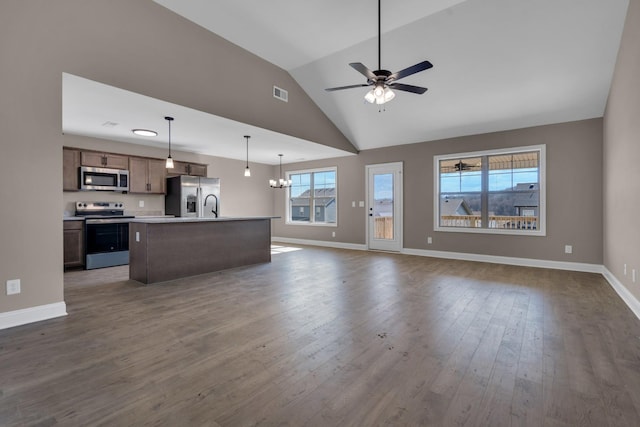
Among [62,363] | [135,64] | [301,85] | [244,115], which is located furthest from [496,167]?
[62,363]

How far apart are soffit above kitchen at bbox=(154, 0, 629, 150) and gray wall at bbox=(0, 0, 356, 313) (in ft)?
1.93

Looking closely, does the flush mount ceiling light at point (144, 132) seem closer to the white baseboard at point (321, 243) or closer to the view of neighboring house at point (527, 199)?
the white baseboard at point (321, 243)

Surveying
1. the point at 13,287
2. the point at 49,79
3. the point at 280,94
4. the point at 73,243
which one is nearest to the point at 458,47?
the point at 280,94

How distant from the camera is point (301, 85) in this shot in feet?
19.6

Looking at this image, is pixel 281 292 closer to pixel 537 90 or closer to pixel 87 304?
pixel 87 304

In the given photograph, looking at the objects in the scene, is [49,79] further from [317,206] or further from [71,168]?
A: [317,206]

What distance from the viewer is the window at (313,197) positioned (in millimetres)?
8664

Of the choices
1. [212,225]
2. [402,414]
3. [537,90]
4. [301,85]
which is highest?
[301,85]

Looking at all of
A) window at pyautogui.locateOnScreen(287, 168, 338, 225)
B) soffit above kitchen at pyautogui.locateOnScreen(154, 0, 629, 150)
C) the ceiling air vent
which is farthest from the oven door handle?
window at pyautogui.locateOnScreen(287, 168, 338, 225)

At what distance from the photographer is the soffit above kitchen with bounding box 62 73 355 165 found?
3.77 m

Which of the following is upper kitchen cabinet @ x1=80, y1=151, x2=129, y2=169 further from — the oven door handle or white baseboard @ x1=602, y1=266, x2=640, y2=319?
white baseboard @ x1=602, y1=266, x2=640, y2=319

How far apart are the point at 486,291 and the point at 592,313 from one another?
3.43 feet

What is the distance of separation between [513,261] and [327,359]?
5.14 meters

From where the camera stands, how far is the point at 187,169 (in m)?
7.40
